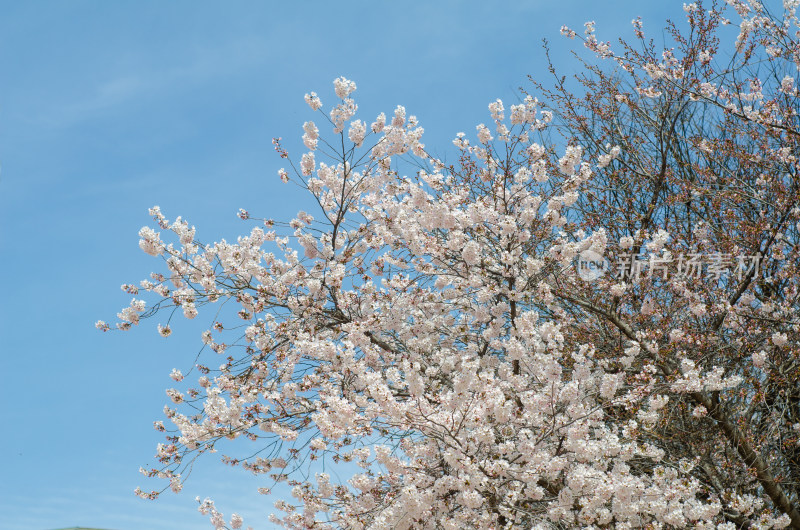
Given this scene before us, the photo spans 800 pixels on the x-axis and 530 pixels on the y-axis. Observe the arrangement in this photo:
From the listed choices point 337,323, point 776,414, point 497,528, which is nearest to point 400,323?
point 337,323

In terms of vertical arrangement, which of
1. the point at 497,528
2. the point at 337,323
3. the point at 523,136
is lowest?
the point at 497,528

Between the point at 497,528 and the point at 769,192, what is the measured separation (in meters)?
6.54

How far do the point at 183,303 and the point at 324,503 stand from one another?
230 centimetres

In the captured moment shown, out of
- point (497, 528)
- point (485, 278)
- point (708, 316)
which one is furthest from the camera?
point (708, 316)

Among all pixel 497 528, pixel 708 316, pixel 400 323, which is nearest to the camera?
pixel 497 528

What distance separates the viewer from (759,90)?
8.99 meters

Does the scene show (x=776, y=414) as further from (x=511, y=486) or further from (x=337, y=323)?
(x=337, y=323)

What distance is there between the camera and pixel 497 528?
16.3 feet

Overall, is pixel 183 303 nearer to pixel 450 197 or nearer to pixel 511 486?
pixel 450 197

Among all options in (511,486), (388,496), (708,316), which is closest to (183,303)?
(388,496)

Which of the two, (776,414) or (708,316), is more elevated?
(708,316)

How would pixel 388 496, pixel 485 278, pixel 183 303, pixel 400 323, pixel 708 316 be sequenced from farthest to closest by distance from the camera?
pixel 708 316, pixel 400 323, pixel 183 303, pixel 485 278, pixel 388 496

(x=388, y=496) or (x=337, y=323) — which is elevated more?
(x=337, y=323)

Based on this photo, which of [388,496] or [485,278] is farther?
[485,278]
